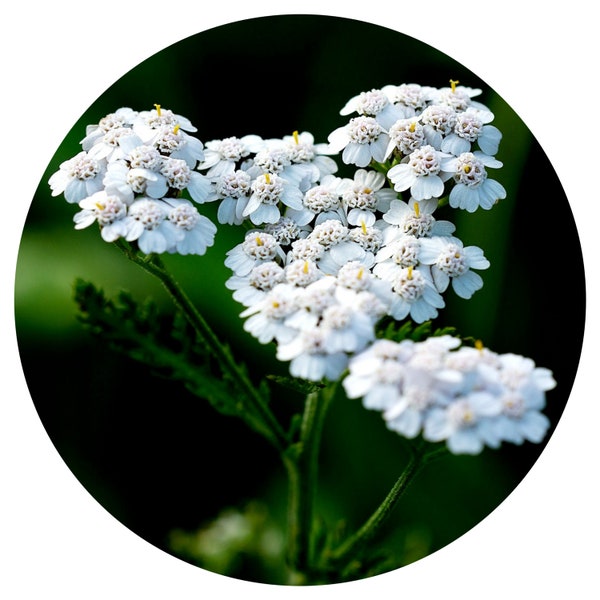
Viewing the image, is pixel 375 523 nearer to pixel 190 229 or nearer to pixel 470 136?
pixel 190 229

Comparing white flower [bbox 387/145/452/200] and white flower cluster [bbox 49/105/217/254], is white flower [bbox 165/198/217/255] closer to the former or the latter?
white flower cluster [bbox 49/105/217/254]

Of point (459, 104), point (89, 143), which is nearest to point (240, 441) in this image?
point (89, 143)

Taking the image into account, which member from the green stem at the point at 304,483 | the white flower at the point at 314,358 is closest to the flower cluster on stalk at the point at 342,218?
the white flower at the point at 314,358

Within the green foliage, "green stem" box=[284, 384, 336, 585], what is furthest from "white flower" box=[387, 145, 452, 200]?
the green foliage

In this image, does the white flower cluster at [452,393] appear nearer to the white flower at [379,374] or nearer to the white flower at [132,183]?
the white flower at [379,374]

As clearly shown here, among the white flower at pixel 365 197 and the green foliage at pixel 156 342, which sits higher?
the white flower at pixel 365 197

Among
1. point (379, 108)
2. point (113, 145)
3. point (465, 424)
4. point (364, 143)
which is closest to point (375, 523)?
point (465, 424)
